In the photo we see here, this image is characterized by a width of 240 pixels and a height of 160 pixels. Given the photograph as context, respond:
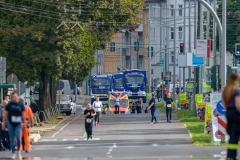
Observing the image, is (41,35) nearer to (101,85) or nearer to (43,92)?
(43,92)

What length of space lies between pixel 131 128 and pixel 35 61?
6.30m

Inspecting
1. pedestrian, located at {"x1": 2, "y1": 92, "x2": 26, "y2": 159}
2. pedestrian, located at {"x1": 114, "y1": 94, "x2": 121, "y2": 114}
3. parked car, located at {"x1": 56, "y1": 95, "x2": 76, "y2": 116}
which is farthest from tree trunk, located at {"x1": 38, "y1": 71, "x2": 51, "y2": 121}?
pedestrian, located at {"x1": 2, "y1": 92, "x2": 26, "y2": 159}

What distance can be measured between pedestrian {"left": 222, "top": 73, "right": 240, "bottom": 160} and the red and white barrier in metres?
7.59

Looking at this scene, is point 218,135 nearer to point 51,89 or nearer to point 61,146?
point 61,146

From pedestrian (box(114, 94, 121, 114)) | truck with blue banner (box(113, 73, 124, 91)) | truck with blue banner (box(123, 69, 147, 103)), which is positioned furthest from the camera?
truck with blue banner (box(113, 73, 124, 91))

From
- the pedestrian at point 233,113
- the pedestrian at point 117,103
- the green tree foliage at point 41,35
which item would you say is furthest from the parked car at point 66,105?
the pedestrian at point 233,113

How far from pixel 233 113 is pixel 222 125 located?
8.00 meters

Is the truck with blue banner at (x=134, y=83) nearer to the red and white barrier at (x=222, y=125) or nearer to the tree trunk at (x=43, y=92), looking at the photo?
the tree trunk at (x=43, y=92)

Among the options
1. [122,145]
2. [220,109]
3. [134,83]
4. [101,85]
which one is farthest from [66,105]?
[220,109]

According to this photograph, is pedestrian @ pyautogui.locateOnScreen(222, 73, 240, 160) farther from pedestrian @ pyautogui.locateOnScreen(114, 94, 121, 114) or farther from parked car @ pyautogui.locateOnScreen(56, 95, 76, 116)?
parked car @ pyautogui.locateOnScreen(56, 95, 76, 116)

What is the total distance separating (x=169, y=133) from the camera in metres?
27.2

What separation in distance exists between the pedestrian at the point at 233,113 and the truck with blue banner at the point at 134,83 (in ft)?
183

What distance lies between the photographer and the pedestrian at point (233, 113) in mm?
11938

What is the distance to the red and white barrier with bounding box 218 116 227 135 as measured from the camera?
1969 cm
